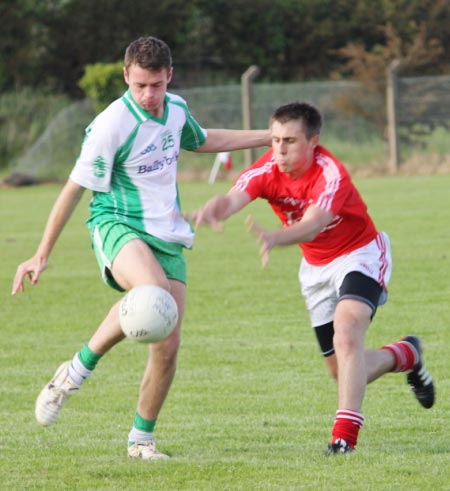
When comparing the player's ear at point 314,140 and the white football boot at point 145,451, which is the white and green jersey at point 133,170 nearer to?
the player's ear at point 314,140

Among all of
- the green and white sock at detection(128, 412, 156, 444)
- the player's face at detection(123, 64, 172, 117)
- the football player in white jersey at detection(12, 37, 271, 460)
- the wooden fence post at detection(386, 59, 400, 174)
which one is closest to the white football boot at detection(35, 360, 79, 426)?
the football player in white jersey at detection(12, 37, 271, 460)

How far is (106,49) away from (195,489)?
3869cm

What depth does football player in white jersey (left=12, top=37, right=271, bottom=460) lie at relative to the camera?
6402 mm

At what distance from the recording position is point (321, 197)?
6.38 m

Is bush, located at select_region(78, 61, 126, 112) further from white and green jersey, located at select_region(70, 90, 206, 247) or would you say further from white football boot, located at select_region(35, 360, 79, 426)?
white football boot, located at select_region(35, 360, 79, 426)

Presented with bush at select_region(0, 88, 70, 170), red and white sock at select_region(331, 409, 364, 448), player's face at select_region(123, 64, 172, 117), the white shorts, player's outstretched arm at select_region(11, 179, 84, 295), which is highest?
player's face at select_region(123, 64, 172, 117)

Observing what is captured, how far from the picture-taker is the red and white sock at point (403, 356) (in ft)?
23.9

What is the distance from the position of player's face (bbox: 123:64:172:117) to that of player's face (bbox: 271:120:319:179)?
1.96 ft

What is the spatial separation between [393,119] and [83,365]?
2573 centimetres

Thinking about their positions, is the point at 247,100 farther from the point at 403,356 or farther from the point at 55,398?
the point at 55,398

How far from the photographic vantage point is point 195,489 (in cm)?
572

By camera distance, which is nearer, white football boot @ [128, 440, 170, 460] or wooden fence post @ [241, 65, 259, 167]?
white football boot @ [128, 440, 170, 460]

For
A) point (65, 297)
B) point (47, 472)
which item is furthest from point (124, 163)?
point (65, 297)

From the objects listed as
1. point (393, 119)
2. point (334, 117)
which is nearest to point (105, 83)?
point (334, 117)
